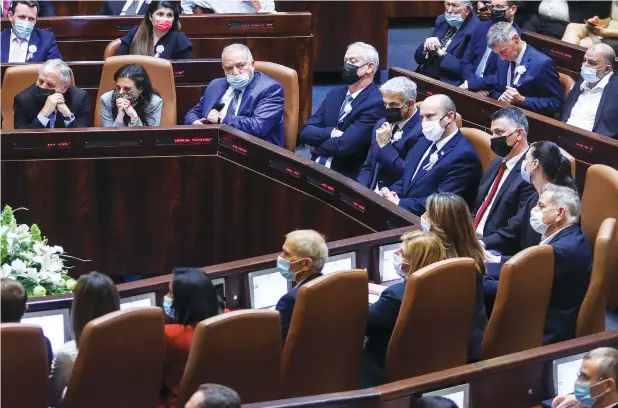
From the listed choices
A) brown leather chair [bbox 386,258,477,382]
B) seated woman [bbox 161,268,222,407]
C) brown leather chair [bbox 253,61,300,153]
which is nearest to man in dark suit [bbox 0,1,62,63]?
brown leather chair [bbox 253,61,300,153]

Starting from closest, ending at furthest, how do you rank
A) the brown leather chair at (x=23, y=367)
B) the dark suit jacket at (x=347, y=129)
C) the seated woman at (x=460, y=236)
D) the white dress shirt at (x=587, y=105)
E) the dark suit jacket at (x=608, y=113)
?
the brown leather chair at (x=23, y=367), the seated woman at (x=460, y=236), the dark suit jacket at (x=347, y=129), the dark suit jacket at (x=608, y=113), the white dress shirt at (x=587, y=105)

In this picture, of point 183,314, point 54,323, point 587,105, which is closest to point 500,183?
point 587,105

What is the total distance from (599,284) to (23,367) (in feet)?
6.02

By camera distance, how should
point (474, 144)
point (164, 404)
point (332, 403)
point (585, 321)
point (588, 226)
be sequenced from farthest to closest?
point (474, 144), point (588, 226), point (585, 321), point (164, 404), point (332, 403)

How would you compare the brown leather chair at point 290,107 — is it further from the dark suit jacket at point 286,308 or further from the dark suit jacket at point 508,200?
the dark suit jacket at point 286,308

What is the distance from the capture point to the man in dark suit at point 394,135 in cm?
493

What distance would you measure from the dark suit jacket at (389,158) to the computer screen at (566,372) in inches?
67.1

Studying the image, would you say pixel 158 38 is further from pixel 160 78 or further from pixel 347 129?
pixel 347 129

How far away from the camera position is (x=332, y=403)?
9.54ft

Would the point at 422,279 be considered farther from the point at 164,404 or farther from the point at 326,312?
the point at 164,404

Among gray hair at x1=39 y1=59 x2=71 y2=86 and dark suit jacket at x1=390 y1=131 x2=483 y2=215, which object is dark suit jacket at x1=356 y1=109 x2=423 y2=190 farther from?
gray hair at x1=39 y1=59 x2=71 y2=86

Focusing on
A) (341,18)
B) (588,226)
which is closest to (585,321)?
(588,226)

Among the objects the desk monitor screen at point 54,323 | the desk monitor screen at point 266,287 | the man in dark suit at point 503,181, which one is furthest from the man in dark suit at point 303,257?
the man in dark suit at point 503,181

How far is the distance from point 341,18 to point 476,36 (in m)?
1.51
